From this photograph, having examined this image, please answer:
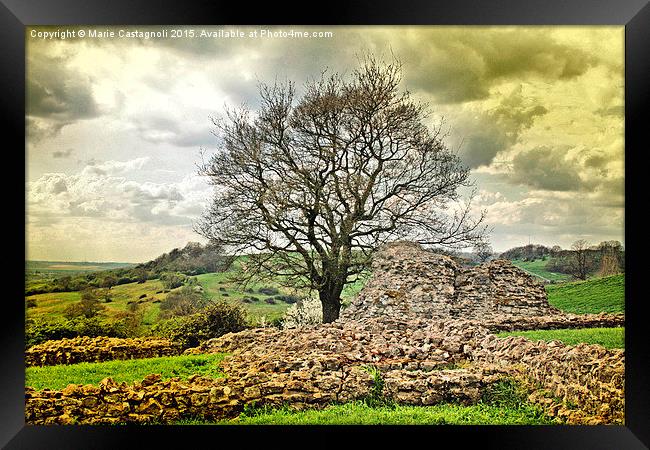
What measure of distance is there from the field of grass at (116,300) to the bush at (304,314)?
1748 mm

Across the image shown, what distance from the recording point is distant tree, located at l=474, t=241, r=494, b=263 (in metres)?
7.38

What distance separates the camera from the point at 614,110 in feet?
21.5

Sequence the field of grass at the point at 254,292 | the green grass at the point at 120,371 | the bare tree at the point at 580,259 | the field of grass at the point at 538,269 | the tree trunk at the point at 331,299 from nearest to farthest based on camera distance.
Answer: the green grass at the point at 120,371, the bare tree at the point at 580,259, the field of grass at the point at 538,269, the field of grass at the point at 254,292, the tree trunk at the point at 331,299

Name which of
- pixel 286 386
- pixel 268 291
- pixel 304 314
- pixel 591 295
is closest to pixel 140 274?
pixel 268 291

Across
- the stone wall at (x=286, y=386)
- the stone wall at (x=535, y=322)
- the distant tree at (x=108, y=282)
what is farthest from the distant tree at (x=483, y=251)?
the distant tree at (x=108, y=282)

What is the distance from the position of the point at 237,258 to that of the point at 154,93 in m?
2.55

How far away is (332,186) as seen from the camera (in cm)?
759

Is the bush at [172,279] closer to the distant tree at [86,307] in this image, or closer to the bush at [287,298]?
the distant tree at [86,307]

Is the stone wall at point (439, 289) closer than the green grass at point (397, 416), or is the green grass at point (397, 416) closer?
the green grass at point (397, 416)

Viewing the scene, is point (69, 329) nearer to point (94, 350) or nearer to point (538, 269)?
point (94, 350)

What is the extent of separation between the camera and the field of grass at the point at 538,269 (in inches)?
289

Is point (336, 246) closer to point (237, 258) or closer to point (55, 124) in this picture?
point (237, 258)
